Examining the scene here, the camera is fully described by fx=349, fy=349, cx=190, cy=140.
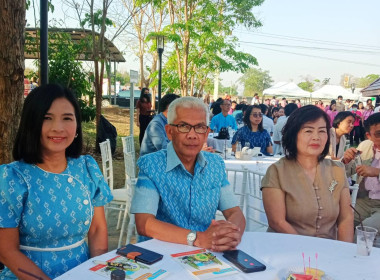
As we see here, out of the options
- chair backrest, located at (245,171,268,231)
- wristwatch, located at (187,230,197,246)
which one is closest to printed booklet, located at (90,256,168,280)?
wristwatch, located at (187,230,197,246)

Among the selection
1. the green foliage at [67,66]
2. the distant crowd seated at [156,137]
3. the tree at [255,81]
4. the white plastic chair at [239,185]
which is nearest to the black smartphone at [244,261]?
the white plastic chair at [239,185]

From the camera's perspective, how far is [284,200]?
2291mm

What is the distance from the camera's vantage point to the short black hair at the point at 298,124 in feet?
7.77

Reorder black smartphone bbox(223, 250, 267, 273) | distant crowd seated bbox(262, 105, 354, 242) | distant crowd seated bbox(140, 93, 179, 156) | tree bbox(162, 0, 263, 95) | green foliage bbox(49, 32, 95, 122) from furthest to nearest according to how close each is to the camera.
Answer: tree bbox(162, 0, 263, 95), green foliage bbox(49, 32, 95, 122), distant crowd seated bbox(140, 93, 179, 156), distant crowd seated bbox(262, 105, 354, 242), black smartphone bbox(223, 250, 267, 273)

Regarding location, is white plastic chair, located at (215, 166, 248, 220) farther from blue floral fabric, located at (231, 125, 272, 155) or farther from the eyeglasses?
blue floral fabric, located at (231, 125, 272, 155)

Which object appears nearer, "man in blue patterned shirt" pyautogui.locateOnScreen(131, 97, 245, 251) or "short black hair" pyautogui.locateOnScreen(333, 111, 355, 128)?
"man in blue patterned shirt" pyautogui.locateOnScreen(131, 97, 245, 251)

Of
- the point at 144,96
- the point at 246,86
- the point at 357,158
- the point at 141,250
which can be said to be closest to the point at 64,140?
the point at 141,250

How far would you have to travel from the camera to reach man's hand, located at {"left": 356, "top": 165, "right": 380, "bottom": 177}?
294 cm

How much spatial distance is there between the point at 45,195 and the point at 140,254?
527mm

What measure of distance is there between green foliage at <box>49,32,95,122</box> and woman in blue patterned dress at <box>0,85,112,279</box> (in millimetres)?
5403

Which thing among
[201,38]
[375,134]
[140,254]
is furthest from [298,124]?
[201,38]

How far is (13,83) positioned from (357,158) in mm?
3014

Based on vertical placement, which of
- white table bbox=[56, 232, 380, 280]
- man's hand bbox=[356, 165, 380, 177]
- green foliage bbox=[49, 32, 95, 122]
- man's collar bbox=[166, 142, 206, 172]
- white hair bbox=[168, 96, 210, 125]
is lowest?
white table bbox=[56, 232, 380, 280]

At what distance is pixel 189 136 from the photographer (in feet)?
6.57
